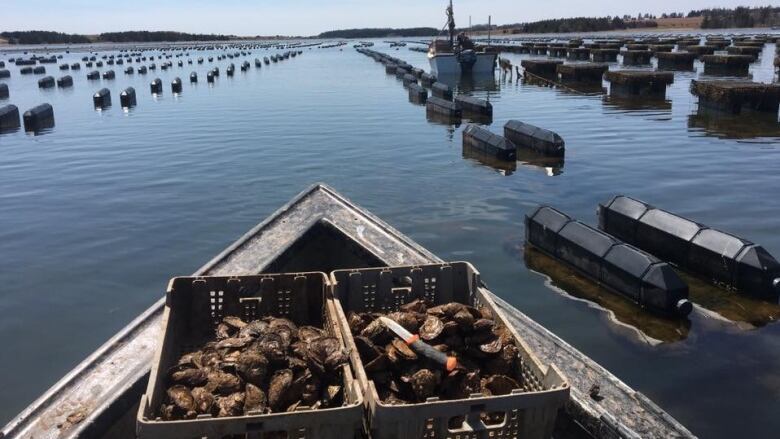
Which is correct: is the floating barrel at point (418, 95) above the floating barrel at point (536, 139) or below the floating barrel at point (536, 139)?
above

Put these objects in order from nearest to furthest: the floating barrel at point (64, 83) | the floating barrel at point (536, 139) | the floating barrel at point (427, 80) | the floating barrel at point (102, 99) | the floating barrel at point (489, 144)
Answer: the floating barrel at point (489, 144)
the floating barrel at point (536, 139)
the floating barrel at point (102, 99)
the floating barrel at point (427, 80)
the floating barrel at point (64, 83)

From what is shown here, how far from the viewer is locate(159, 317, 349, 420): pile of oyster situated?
4.57m

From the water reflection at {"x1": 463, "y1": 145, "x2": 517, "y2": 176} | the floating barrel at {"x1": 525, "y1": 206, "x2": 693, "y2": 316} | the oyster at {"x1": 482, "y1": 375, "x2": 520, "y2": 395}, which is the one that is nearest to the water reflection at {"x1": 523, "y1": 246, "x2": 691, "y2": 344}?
the floating barrel at {"x1": 525, "y1": 206, "x2": 693, "y2": 316}

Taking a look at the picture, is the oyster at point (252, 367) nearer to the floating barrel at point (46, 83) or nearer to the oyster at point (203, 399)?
the oyster at point (203, 399)

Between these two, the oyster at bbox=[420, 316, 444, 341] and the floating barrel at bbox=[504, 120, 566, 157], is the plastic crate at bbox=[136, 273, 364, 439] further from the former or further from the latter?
the floating barrel at bbox=[504, 120, 566, 157]

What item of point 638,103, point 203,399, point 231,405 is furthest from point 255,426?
point 638,103

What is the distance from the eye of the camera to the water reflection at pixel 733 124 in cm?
2726

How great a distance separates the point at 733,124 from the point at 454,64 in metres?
33.1

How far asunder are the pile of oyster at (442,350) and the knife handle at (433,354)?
5 cm

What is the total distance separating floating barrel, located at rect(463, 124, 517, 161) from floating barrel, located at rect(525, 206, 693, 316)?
907cm

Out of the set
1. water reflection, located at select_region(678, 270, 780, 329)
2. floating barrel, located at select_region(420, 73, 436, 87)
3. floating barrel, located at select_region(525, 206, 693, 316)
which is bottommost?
water reflection, located at select_region(678, 270, 780, 329)

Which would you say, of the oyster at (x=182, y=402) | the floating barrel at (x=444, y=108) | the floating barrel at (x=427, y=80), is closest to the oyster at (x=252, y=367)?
the oyster at (x=182, y=402)

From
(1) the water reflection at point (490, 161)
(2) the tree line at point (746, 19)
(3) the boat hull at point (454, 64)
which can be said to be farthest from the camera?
(2) the tree line at point (746, 19)

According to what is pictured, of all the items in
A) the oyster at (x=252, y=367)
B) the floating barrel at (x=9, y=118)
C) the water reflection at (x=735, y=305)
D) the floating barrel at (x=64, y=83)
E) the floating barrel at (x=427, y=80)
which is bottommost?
the water reflection at (x=735, y=305)
